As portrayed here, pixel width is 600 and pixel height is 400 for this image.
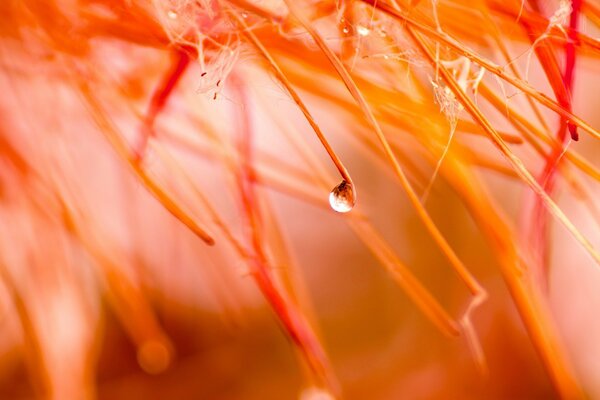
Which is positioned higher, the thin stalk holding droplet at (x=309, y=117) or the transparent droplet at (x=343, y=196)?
the thin stalk holding droplet at (x=309, y=117)

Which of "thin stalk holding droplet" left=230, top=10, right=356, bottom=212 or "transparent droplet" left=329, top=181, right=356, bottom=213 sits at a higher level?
"thin stalk holding droplet" left=230, top=10, right=356, bottom=212

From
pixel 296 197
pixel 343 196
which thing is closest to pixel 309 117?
pixel 343 196

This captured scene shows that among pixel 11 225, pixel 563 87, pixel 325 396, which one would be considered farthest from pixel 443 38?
pixel 11 225

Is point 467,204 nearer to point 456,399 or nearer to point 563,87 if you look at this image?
point 563,87

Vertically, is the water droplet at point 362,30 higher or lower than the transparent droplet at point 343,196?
higher

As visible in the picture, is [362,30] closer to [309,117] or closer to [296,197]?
[309,117]

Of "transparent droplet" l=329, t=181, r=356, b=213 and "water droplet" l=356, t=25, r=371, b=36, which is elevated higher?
"water droplet" l=356, t=25, r=371, b=36
